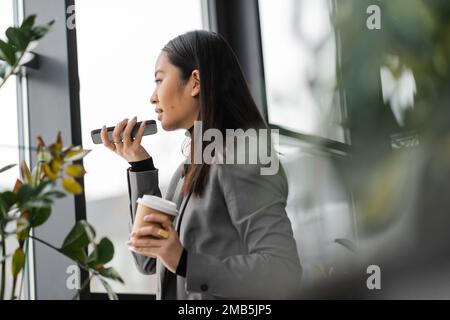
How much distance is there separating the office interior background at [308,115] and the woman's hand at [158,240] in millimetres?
367

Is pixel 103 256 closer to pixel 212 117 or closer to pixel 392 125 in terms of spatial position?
pixel 212 117

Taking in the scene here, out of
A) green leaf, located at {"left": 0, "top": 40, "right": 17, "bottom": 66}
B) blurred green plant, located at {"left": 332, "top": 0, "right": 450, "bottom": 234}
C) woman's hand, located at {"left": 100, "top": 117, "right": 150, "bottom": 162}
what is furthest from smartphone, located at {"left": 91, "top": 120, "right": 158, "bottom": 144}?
blurred green plant, located at {"left": 332, "top": 0, "right": 450, "bottom": 234}

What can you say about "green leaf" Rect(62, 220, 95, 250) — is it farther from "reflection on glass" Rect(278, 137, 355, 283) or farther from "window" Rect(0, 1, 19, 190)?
"reflection on glass" Rect(278, 137, 355, 283)

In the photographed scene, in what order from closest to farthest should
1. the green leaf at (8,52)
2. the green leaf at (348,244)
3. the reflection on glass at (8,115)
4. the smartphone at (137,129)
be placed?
the green leaf at (8,52)
the smartphone at (137,129)
the reflection on glass at (8,115)
the green leaf at (348,244)

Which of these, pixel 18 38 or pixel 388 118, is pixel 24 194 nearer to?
pixel 18 38

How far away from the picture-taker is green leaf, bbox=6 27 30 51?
2.45 ft

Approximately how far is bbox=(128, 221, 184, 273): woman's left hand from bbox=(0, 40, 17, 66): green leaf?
0.29 m

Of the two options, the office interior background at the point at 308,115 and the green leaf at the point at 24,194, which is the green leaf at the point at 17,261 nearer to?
the green leaf at the point at 24,194

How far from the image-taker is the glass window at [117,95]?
4.49 ft

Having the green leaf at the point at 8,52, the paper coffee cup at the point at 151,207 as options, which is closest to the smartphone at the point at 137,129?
the paper coffee cup at the point at 151,207

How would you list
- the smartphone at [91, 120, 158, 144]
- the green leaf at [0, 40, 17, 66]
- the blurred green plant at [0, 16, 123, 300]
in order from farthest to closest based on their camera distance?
the smartphone at [91, 120, 158, 144] < the green leaf at [0, 40, 17, 66] < the blurred green plant at [0, 16, 123, 300]

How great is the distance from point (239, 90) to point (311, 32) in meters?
0.64

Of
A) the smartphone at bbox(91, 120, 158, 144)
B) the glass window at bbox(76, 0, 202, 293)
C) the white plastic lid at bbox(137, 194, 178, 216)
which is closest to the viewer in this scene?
the white plastic lid at bbox(137, 194, 178, 216)
